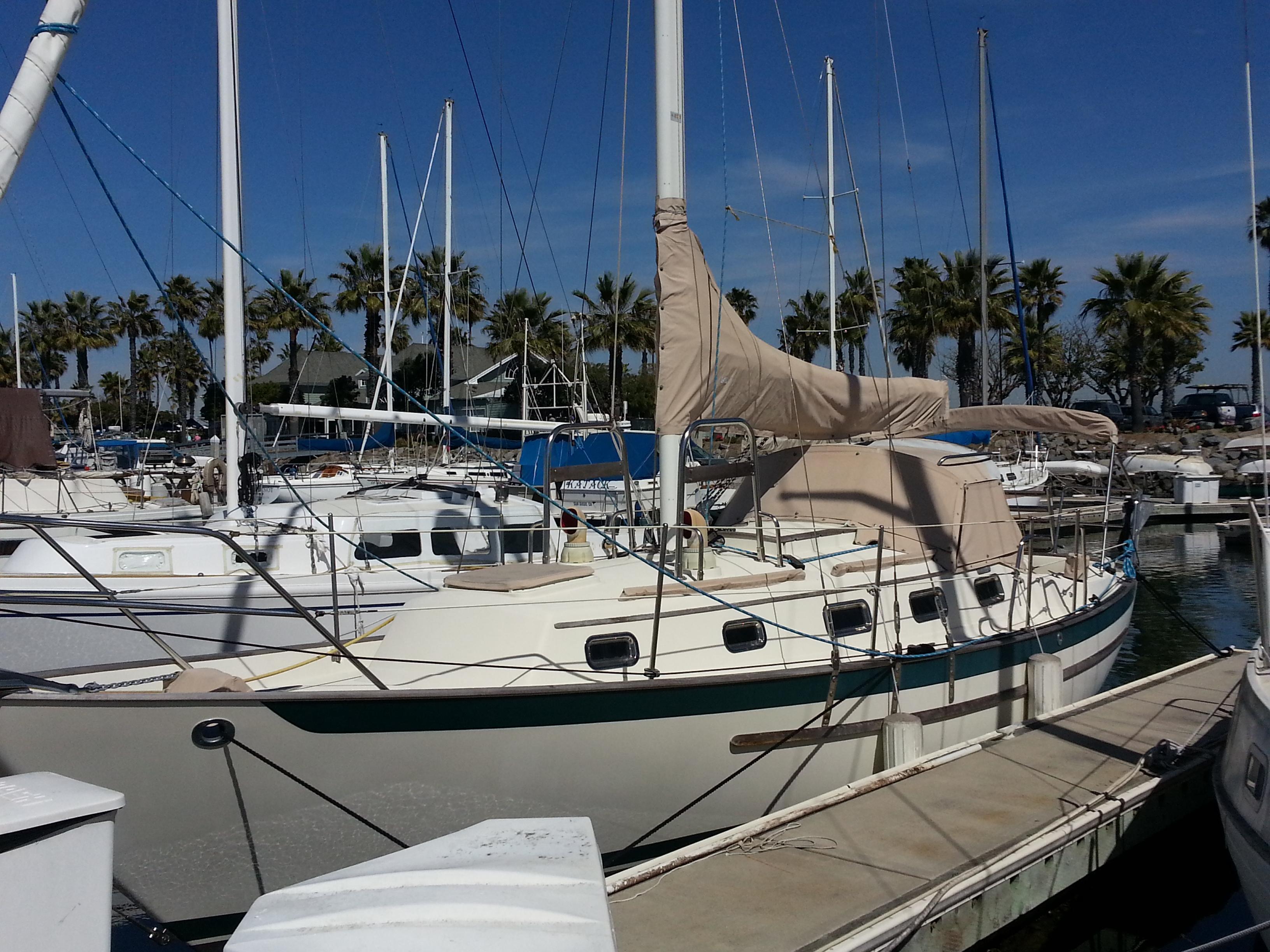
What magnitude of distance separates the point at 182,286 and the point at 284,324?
31.6 feet

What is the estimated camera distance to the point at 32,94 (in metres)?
6.45

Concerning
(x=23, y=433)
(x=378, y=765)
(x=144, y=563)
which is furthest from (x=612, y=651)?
(x=23, y=433)

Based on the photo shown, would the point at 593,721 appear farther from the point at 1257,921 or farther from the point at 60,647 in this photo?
the point at 60,647

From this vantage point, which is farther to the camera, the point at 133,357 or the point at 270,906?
the point at 133,357

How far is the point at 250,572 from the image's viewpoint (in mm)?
12852

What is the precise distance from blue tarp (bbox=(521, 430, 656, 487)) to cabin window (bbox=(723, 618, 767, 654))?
34.2 feet

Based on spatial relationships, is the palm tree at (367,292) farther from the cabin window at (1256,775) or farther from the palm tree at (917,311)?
the cabin window at (1256,775)

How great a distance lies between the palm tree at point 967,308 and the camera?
3544 cm

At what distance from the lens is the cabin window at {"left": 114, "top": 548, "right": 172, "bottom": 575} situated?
12594 mm

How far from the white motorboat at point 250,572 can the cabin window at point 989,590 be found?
5109 mm

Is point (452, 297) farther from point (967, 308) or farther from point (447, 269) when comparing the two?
point (967, 308)

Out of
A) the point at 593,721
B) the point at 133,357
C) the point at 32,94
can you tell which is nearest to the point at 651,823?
the point at 593,721

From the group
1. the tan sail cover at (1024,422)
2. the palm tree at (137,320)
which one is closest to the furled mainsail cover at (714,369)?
the tan sail cover at (1024,422)

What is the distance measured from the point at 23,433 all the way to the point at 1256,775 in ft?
54.2
